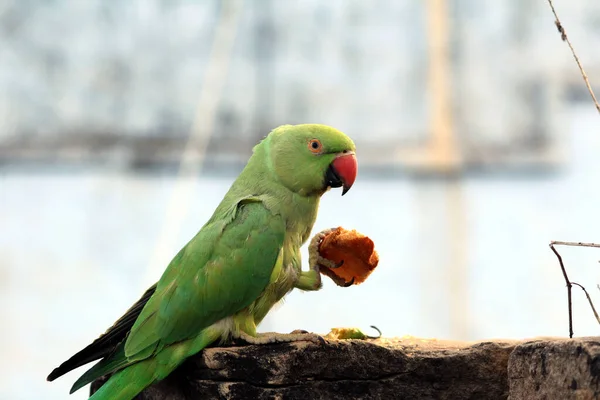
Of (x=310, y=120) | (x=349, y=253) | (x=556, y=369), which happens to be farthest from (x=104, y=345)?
(x=310, y=120)

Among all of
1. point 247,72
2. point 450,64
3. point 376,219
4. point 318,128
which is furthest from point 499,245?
point 318,128

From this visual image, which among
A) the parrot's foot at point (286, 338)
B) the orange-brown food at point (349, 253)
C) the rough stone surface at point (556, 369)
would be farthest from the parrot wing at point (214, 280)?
the rough stone surface at point (556, 369)

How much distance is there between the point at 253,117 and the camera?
17.7 ft

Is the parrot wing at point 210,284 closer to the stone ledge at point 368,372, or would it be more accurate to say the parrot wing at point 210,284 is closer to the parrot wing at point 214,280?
the parrot wing at point 214,280

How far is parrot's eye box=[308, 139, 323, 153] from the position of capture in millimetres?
2400

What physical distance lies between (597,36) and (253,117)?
7.96 ft

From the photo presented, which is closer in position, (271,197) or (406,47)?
(271,197)

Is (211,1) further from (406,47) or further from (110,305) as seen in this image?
(110,305)

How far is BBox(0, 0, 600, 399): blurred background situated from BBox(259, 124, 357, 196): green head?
9.33 feet

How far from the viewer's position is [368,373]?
212 cm

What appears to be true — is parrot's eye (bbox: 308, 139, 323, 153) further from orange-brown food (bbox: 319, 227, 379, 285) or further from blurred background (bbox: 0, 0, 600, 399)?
blurred background (bbox: 0, 0, 600, 399)

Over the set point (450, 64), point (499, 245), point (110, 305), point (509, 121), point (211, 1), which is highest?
point (211, 1)

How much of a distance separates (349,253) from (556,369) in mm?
863

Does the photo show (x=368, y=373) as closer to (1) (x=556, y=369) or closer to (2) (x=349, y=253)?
(2) (x=349, y=253)
